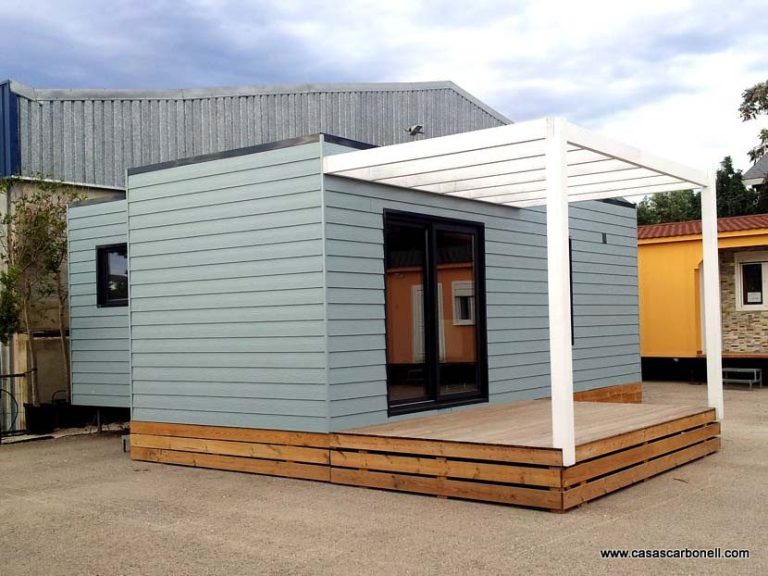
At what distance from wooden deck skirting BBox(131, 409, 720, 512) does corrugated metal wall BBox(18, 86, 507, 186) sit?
15.3 ft

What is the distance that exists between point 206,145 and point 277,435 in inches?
266

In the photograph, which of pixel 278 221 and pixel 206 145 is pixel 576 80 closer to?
pixel 206 145

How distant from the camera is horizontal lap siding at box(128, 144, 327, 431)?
6586mm

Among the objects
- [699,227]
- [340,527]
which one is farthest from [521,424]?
[699,227]

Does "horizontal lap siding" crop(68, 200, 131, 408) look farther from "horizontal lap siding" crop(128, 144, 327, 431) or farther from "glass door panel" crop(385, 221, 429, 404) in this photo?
"glass door panel" crop(385, 221, 429, 404)

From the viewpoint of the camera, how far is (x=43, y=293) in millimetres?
10188

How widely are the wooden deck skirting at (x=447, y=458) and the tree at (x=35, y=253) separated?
3.13 meters

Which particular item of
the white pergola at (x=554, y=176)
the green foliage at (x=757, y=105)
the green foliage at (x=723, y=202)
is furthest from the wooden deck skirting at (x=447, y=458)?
the green foliage at (x=757, y=105)

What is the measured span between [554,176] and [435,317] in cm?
244

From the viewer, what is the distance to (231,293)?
23.3ft

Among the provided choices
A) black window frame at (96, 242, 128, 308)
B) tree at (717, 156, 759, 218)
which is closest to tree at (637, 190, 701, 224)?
tree at (717, 156, 759, 218)

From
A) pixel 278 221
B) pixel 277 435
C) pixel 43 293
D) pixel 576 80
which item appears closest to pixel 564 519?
pixel 277 435

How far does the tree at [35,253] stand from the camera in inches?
391

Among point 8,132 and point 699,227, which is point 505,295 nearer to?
point 8,132
